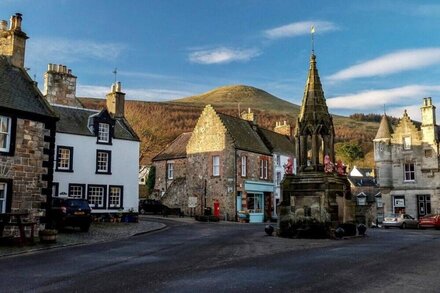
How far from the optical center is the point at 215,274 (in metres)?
10.4

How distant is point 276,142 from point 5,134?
3521cm

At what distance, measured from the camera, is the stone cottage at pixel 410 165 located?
4456 cm

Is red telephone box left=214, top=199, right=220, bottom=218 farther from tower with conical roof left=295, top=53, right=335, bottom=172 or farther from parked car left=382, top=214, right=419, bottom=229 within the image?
tower with conical roof left=295, top=53, right=335, bottom=172

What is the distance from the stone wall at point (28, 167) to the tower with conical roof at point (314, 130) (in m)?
13.1

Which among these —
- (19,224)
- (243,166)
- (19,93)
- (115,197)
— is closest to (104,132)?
(115,197)

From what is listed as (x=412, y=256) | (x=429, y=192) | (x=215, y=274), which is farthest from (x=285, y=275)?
(x=429, y=192)

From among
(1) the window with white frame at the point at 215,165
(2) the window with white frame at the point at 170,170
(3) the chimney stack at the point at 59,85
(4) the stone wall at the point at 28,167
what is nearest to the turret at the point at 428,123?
(1) the window with white frame at the point at 215,165

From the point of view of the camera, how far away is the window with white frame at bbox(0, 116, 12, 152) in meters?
19.2

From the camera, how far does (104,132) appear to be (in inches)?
1344

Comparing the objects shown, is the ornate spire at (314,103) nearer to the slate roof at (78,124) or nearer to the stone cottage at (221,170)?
the slate roof at (78,124)

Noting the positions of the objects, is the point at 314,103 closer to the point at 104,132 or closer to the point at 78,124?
the point at 104,132

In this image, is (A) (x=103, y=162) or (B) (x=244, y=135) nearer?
(A) (x=103, y=162)

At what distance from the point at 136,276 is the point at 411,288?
597cm

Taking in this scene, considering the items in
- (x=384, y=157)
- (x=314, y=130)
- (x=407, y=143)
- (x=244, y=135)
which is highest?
(x=244, y=135)
